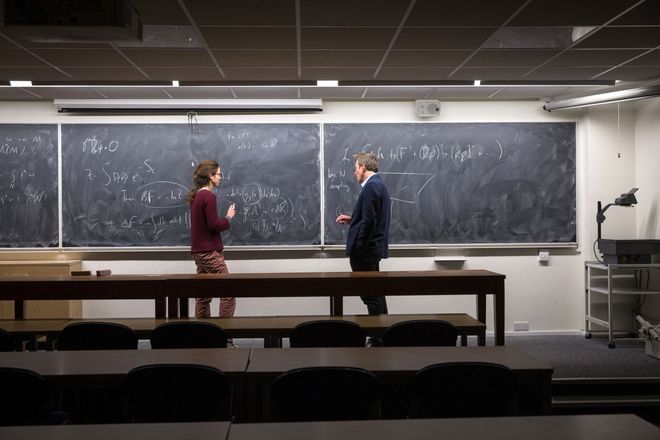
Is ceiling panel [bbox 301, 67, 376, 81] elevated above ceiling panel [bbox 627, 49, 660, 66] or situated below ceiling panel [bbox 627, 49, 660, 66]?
above

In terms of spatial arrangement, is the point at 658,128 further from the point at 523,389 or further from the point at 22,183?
the point at 22,183

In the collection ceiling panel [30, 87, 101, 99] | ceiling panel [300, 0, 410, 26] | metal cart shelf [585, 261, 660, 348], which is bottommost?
metal cart shelf [585, 261, 660, 348]

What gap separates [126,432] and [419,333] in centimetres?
194

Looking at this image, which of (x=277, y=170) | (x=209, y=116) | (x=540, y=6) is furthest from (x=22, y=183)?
(x=540, y=6)

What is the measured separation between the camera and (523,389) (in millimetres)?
2801

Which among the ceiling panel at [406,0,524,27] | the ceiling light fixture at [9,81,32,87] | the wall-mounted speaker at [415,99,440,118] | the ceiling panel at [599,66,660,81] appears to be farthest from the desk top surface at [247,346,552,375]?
the ceiling light fixture at [9,81,32,87]

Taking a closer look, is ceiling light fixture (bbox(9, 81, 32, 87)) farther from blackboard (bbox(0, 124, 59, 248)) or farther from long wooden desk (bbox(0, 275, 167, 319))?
long wooden desk (bbox(0, 275, 167, 319))

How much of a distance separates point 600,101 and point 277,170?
3359 millimetres

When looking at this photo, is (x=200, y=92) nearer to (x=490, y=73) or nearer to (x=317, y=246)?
(x=317, y=246)

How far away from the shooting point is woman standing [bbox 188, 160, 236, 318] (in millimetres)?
5355

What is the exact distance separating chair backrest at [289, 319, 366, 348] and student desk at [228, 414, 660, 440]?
1.45 m

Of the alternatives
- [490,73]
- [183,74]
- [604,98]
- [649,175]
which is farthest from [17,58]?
[649,175]

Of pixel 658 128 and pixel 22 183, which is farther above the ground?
pixel 658 128

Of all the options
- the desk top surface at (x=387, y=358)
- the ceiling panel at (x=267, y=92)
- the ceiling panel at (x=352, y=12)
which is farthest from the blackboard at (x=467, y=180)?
the desk top surface at (x=387, y=358)
